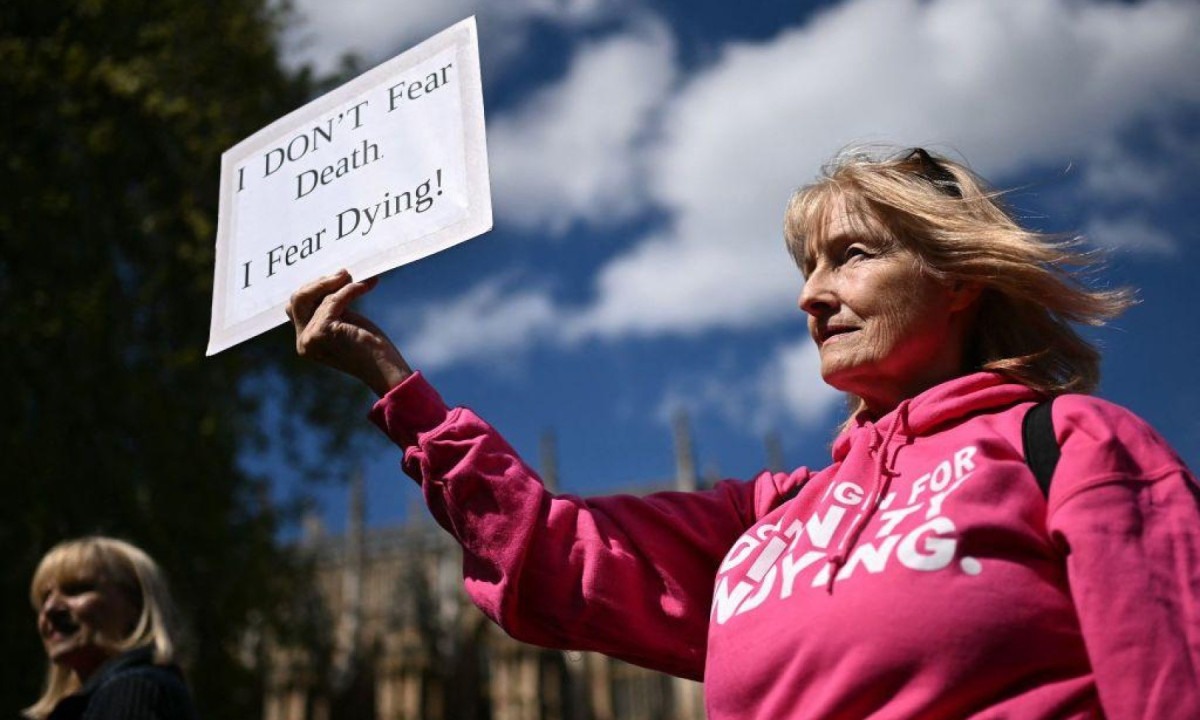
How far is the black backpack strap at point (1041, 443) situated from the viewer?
3.81ft

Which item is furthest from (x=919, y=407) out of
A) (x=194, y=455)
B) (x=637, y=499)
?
(x=194, y=455)

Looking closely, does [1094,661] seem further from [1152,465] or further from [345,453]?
[345,453]

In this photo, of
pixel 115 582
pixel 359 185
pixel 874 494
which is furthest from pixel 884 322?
pixel 115 582

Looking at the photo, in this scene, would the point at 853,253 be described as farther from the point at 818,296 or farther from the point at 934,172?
the point at 934,172

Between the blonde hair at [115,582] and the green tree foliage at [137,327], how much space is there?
5.00 meters

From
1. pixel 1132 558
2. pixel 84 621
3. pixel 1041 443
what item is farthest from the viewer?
pixel 84 621

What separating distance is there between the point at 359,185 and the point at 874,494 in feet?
2.72

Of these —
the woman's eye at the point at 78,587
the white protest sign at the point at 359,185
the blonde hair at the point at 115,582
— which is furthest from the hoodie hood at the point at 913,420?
the woman's eye at the point at 78,587

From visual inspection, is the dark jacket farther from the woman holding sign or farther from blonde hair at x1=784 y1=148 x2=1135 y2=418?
blonde hair at x1=784 y1=148 x2=1135 y2=418

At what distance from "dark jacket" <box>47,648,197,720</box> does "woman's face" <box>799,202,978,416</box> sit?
5.00 feet

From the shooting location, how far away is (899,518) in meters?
1.23

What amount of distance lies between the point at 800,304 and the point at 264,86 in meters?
9.66

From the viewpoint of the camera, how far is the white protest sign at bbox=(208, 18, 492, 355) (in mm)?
1588

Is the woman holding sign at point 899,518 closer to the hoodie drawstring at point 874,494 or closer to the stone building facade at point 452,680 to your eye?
the hoodie drawstring at point 874,494
